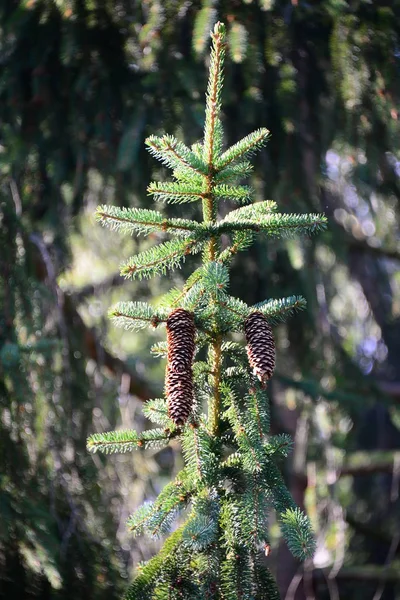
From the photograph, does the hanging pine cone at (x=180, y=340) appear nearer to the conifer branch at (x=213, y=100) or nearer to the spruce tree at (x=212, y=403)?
the spruce tree at (x=212, y=403)

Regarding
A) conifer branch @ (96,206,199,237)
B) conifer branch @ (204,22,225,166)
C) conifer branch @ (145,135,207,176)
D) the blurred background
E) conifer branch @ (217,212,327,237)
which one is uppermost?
conifer branch @ (204,22,225,166)

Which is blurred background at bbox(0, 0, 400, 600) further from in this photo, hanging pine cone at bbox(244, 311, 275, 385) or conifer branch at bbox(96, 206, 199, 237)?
hanging pine cone at bbox(244, 311, 275, 385)

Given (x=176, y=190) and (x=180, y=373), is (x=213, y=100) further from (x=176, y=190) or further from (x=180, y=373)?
(x=180, y=373)

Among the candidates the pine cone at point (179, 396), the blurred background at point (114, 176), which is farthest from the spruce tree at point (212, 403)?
the blurred background at point (114, 176)

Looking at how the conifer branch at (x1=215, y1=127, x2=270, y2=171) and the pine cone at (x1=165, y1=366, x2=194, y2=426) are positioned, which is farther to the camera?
the conifer branch at (x1=215, y1=127, x2=270, y2=171)

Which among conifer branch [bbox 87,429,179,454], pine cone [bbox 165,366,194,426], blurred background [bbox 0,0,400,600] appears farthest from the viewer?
blurred background [bbox 0,0,400,600]

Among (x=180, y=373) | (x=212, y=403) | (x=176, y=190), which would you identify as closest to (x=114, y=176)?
(x=176, y=190)

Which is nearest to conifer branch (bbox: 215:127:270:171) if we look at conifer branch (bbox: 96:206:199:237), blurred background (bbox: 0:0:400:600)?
conifer branch (bbox: 96:206:199:237)
